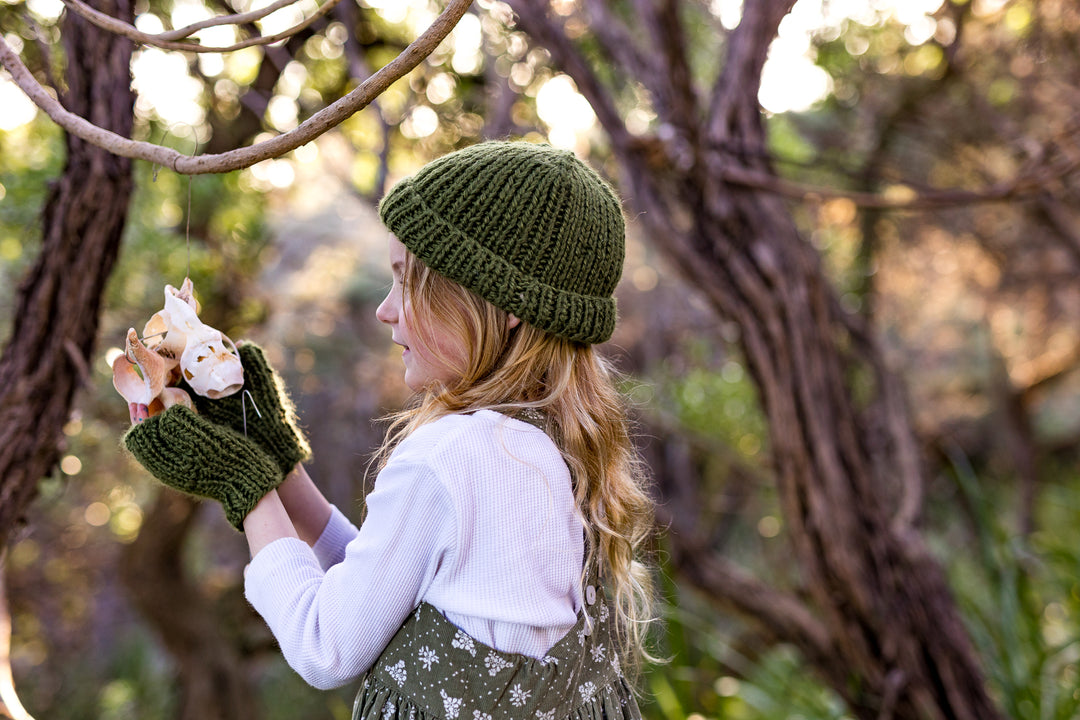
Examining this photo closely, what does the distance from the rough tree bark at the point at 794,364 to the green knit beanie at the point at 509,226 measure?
103 cm

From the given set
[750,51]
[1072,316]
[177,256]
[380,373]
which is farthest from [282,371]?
[1072,316]

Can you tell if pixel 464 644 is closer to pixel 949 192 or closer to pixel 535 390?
pixel 535 390

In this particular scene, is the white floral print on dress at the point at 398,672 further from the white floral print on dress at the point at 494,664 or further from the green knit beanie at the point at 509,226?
the green knit beanie at the point at 509,226

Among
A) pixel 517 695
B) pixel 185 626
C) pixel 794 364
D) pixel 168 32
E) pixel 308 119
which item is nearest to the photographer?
pixel 308 119

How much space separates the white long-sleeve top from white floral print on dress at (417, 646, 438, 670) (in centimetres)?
5

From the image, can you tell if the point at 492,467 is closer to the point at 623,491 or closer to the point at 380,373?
the point at 623,491

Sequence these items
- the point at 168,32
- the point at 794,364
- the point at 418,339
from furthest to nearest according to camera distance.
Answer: the point at 794,364
the point at 418,339
the point at 168,32

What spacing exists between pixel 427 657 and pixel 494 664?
0.09m

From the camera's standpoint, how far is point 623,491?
132 centimetres

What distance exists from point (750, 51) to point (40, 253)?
1754mm

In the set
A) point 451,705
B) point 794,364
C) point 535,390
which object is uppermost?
point 794,364

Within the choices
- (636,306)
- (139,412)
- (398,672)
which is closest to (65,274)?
(139,412)

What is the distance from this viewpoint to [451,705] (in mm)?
1099

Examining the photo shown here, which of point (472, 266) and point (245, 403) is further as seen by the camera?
point (245, 403)
